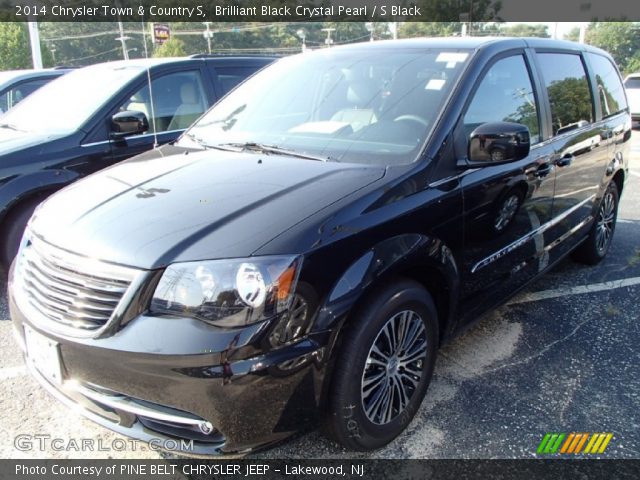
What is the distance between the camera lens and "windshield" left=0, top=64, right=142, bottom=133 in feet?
14.9

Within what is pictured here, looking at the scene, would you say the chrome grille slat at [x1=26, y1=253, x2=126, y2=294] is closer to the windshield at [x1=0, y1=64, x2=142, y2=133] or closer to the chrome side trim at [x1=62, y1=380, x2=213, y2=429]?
the chrome side trim at [x1=62, y1=380, x2=213, y2=429]

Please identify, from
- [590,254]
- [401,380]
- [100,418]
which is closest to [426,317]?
[401,380]

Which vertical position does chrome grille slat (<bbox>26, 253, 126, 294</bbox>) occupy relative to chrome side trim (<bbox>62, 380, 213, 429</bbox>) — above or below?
above

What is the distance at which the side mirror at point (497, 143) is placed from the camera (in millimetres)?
2486

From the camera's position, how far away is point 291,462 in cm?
235

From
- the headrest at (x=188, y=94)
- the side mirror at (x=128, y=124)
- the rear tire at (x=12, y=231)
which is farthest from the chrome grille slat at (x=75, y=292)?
the headrest at (x=188, y=94)

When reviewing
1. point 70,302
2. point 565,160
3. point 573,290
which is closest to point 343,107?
point 565,160

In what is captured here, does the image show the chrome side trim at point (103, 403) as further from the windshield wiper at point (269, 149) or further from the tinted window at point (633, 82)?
the tinted window at point (633, 82)

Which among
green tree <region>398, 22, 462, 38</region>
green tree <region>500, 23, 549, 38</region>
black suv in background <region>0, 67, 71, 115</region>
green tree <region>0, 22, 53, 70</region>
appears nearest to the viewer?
green tree <region>500, 23, 549, 38</region>

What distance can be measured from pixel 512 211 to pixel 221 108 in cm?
197

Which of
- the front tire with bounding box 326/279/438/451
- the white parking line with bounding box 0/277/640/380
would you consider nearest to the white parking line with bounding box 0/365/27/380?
the front tire with bounding box 326/279/438/451

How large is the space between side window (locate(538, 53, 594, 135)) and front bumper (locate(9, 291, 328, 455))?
2532mm

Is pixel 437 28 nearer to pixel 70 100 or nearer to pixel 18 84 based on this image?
pixel 18 84

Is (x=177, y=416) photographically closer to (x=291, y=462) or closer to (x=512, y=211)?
(x=291, y=462)
